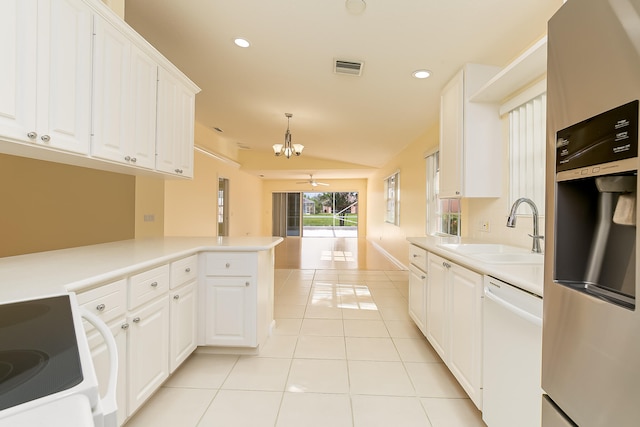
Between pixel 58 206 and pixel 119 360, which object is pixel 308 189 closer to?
pixel 58 206

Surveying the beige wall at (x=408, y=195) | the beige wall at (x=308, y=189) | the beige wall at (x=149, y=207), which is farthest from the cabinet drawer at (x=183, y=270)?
A: the beige wall at (x=308, y=189)

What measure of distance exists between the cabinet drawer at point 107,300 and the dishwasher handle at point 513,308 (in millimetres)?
1812

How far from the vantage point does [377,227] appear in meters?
9.23

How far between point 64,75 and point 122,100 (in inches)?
15.5

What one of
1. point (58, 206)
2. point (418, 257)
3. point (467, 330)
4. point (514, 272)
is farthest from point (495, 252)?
point (58, 206)

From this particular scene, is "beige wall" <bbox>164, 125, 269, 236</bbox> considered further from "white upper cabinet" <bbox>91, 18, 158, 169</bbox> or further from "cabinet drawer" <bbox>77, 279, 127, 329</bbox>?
"cabinet drawer" <bbox>77, 279, 127, 329</bbox>

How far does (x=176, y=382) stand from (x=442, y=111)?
3280 millimetres

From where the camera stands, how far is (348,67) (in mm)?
2725

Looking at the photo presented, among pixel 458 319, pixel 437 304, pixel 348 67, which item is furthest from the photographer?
pixel 348 67

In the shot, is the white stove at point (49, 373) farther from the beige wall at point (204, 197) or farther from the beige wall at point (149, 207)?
the beige wall at point (204, 197)

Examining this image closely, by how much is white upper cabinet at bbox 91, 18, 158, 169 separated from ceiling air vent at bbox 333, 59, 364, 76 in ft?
5.11

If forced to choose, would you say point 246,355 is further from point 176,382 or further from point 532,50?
point 532,50

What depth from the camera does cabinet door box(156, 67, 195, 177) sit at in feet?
7.25

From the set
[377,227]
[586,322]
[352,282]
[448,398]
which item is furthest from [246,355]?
[377,227]
